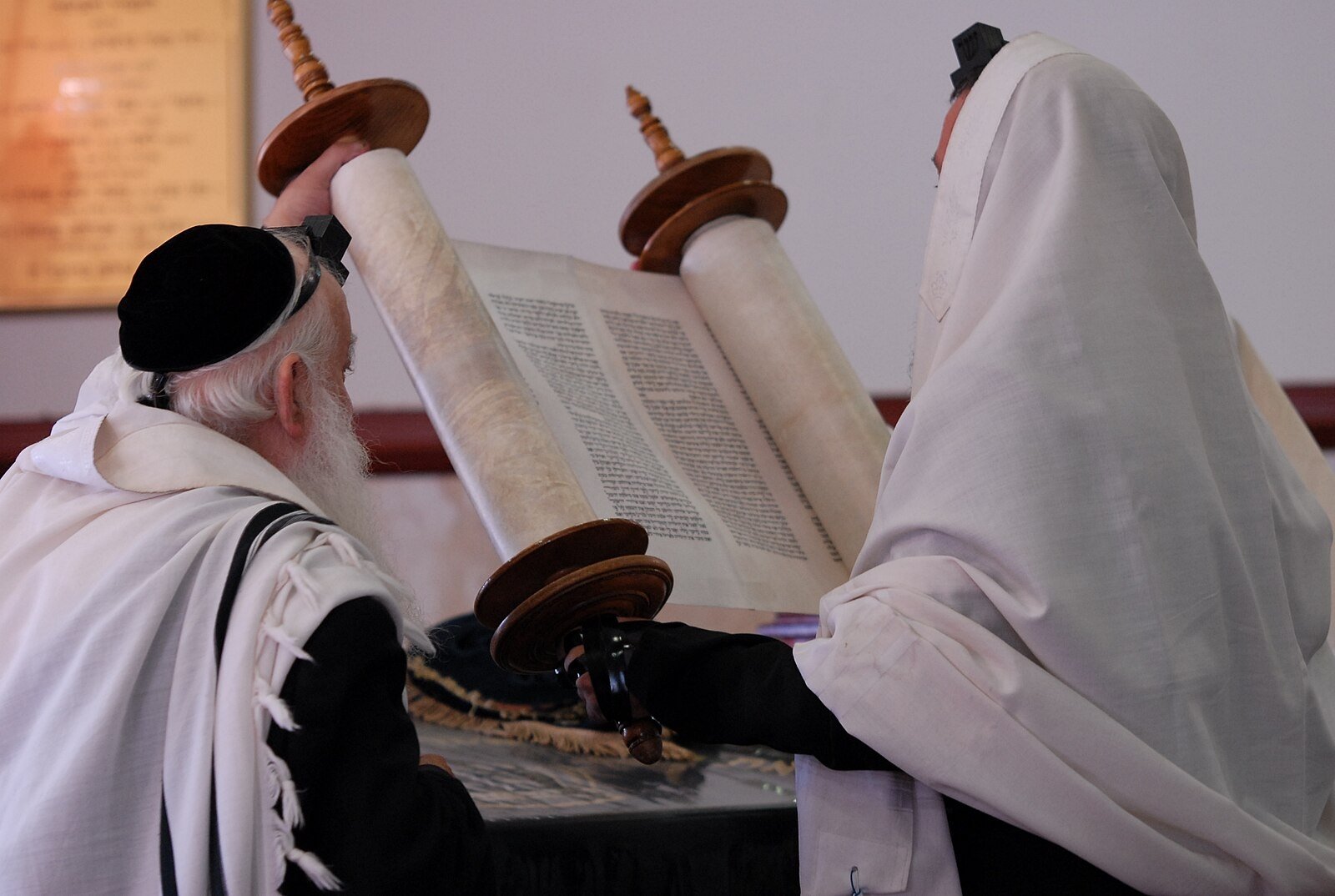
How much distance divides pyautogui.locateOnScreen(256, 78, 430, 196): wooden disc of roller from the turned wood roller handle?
110cm

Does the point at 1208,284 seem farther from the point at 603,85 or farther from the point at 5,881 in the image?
the point at 603,85

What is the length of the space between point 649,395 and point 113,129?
122 inches

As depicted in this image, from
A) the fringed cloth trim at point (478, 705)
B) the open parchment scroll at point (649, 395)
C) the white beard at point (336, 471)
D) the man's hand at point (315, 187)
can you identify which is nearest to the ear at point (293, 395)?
the white beard at point (336, 471)

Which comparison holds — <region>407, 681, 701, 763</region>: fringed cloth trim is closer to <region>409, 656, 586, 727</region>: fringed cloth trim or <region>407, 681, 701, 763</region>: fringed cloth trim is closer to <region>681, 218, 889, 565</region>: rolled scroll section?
<region>409, 656, 586, 727</region>: fringed cloth trim

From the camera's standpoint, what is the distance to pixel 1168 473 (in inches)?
60.2

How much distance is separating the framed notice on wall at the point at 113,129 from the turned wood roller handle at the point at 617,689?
10.7 feet

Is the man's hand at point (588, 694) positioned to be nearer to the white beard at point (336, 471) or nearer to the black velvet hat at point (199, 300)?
the white beard at point (336, 471)

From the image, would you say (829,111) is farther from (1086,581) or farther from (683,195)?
(1086,581)

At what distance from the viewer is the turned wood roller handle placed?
1713 millimetres

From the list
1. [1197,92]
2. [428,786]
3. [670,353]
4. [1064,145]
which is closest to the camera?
[428,786]

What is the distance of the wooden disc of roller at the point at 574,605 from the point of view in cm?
170

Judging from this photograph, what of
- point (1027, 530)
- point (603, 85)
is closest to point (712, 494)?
point (1027, 530)

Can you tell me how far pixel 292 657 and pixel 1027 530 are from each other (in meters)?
0.84

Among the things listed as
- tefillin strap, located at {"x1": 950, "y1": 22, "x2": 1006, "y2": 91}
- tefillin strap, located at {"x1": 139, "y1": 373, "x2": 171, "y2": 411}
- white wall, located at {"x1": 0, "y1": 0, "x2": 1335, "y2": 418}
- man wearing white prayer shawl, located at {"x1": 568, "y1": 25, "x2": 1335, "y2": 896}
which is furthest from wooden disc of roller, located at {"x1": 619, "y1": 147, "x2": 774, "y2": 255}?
white wall, located at {"x1": 0, "y1": 0, "x2": 1335, "y2": 418}
